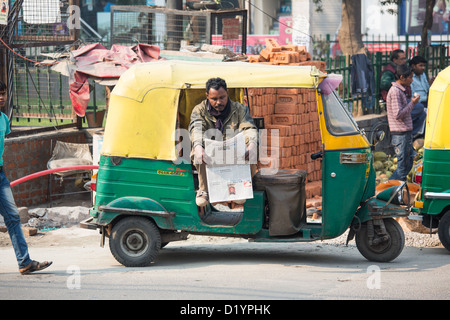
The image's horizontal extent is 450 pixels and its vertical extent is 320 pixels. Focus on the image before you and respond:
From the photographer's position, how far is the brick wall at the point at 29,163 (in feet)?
37.2

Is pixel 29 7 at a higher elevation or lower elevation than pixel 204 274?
higher

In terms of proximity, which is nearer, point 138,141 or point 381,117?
point 138,141

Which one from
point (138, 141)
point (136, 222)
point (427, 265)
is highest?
point (138, 141)

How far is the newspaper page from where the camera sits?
736 centimetres

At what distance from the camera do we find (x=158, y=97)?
302 inches

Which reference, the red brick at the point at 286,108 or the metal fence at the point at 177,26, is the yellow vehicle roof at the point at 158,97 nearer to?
the red brick at the point at 286,108

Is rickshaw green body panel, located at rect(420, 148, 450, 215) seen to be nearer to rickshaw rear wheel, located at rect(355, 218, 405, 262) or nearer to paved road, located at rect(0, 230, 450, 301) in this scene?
paved road, located at rect(0, 230, 450, 301)

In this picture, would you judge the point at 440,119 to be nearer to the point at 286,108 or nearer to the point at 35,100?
the point at 286,108

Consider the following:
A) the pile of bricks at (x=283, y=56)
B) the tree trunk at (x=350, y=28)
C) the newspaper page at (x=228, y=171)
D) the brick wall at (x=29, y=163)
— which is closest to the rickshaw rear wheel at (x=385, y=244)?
the newspaper page at (x=228, y=171)

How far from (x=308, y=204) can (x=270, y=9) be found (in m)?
25.0

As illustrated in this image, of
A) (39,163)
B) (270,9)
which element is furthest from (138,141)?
(270,9)

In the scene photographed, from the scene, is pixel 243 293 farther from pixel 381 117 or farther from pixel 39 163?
pixel 381 117

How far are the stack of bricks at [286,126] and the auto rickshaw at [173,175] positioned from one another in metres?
2.95

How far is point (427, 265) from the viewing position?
308 inches
